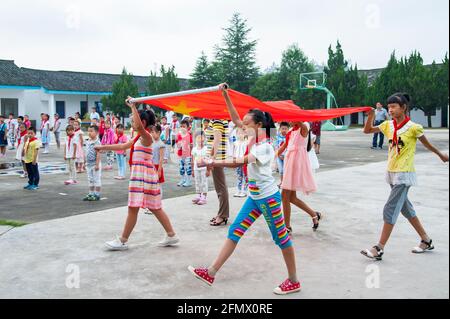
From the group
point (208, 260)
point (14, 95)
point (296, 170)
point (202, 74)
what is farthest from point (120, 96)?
point (208, 260)

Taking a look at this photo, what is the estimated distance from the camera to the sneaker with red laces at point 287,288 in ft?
13.3

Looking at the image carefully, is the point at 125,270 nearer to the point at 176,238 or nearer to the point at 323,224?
the point at 176,238

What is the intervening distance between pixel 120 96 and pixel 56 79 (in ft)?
22.9

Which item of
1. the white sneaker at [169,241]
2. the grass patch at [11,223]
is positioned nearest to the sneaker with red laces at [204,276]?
the white sneaker at [169,241]

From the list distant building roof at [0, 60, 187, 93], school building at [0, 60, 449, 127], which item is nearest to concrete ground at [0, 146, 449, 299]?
school building at [0, 60, 449, 127]

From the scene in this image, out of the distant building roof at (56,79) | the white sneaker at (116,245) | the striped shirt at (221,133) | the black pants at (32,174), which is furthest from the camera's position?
the distant building roof at (56,79)

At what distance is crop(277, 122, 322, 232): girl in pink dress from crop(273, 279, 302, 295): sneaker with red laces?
1.93m

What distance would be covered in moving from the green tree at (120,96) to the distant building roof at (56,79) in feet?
9.57

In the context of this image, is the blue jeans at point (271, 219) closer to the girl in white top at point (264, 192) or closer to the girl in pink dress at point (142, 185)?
the girl in white top at point (264, 192)

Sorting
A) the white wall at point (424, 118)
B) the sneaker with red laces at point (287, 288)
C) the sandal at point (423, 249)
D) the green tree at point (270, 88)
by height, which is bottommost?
the sneaker with red laces at point (287, 288)

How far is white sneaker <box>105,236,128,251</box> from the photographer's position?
5.34 metres

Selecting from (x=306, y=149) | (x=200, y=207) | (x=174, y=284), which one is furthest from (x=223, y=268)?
(x=200, y=207)

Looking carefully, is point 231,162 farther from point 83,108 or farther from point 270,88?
point 270,88

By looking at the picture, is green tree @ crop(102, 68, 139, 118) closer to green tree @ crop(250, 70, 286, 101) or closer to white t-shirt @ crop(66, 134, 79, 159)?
green tree @ crop(250, 70, 286, 101)
